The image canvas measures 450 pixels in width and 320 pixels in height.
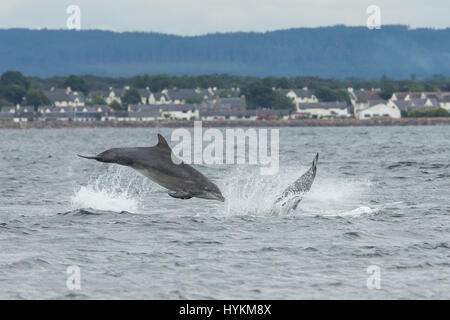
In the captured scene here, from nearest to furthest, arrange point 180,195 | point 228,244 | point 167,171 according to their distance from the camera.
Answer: point 228,244 < point 180,195 < point 167,171

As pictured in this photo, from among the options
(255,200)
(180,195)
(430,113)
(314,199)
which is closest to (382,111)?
(430,113)

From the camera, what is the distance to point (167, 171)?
20.1 metres

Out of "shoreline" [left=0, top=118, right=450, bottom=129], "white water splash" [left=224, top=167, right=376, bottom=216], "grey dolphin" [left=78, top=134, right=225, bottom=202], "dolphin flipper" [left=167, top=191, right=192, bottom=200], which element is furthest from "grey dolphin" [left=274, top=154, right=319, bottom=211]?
"shoreline" [left=0, top=118, right=450, bottom=129]

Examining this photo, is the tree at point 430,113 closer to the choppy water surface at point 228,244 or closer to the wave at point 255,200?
the wave at point 255,200

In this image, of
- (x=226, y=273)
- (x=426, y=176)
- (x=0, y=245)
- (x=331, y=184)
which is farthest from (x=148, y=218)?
(x=426, y=176)

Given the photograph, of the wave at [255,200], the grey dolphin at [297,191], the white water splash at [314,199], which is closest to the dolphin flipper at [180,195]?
the wave at [255,200]

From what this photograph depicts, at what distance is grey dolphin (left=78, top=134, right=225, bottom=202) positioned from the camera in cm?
1991

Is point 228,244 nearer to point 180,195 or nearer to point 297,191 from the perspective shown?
point 180,195

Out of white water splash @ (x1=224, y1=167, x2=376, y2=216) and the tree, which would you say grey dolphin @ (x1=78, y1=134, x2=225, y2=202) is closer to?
white water splash @ (x1=224, y1=167, x2=376, y2=216)

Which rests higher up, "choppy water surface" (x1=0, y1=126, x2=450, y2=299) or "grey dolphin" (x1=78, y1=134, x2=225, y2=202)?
"grey dolphin" (x1=78, y1=134, x2=225, y2=202)

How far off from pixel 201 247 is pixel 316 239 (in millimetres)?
2664

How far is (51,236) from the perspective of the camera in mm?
19938

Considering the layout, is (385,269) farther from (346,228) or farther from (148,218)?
(148,218)

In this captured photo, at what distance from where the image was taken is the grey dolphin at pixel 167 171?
19906 mm
